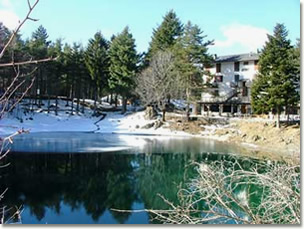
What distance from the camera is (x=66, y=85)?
806 inches

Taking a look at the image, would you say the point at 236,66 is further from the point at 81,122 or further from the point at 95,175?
the point at 95,175

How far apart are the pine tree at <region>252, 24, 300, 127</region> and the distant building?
388 cm

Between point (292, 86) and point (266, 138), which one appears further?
point (266, 138)

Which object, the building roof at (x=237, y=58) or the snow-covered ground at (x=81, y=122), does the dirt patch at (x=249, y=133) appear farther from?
the building roof at (x=237, y=58)

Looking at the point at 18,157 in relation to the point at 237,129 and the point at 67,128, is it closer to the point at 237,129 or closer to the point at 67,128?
the point at 67,128

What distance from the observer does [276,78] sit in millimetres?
12609

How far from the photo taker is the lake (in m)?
5.04

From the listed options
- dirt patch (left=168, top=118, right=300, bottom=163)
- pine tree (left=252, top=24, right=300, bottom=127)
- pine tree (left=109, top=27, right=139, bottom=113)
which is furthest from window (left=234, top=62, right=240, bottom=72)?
pine tree (left=252, top=24, right=300, bottom=127)

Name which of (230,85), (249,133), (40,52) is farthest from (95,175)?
(230,85)

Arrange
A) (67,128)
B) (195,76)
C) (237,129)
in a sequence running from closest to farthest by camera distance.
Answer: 1. (237,129)
2. (67,128)
3. (195,76)

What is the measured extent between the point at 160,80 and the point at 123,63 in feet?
7.95

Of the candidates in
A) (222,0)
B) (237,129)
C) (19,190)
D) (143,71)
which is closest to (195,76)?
(143,71)

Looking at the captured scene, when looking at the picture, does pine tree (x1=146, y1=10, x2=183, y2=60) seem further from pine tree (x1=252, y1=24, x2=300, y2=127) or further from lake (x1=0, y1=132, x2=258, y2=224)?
lake (x1=0, y1=132, x2=258, y2=224)

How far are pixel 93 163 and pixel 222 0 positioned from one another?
6.82 metres
